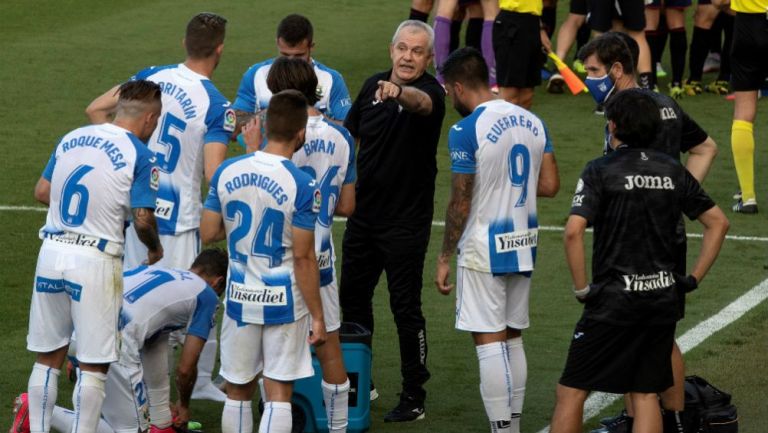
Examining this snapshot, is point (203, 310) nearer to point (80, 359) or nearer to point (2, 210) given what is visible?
point (80, 359)

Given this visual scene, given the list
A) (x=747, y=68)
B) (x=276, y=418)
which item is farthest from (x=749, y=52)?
(x=276, y=418)

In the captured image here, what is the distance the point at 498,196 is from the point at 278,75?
124 cm

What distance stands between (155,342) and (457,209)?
1718mm

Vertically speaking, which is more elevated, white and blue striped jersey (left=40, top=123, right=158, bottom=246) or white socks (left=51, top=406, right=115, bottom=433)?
white and blue striped jersey (left=40, top=123, right=158, bottom=246)

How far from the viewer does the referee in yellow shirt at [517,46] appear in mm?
14031

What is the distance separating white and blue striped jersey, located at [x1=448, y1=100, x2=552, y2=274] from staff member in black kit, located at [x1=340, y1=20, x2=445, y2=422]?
636mm

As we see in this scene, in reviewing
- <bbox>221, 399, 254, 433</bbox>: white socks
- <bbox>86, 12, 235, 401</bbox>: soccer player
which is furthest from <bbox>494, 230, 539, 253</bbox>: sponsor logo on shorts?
<bbox>86, 12, 235, 401</bbox>: soccer player

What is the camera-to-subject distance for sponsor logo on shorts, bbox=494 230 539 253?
736 cm

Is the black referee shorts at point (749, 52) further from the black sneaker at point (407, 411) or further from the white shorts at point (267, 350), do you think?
the white shorts at point (267, 350)

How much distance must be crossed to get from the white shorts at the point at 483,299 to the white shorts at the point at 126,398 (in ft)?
5.29

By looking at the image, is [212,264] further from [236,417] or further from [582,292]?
[582,292]

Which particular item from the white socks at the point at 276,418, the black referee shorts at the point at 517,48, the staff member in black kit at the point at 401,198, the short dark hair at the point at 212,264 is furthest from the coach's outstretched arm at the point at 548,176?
the black referee shorts at the point at 517,48

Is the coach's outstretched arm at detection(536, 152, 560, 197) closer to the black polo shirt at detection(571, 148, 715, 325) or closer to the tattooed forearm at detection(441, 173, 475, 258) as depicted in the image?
the tattooed forearm at detection(441, 173, 475, 258)

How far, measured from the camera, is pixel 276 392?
683cm
